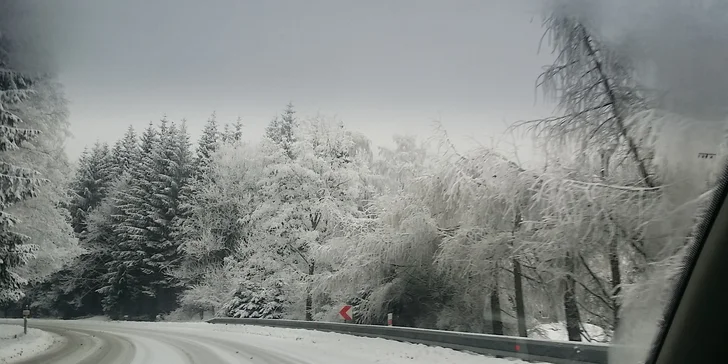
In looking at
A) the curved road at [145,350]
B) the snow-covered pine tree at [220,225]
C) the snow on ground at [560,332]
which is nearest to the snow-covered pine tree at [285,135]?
the snow-covered pine tree at [220,225]

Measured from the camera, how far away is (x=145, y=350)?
12797 mm

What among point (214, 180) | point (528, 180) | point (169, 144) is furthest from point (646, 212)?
point (214, 180)

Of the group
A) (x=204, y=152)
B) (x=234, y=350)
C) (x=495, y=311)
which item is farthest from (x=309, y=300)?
(x=495, y=311)

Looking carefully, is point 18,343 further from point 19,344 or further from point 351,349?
point 351,349

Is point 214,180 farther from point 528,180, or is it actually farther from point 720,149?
point 720,149

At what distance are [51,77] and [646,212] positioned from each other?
29.8 feet

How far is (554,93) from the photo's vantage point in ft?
33.8

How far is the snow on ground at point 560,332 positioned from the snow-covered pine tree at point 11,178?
9983 millimetres

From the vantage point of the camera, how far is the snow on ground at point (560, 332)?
10664mm

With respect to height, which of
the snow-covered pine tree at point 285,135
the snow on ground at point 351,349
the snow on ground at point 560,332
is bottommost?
the snow on ground at point 351,349

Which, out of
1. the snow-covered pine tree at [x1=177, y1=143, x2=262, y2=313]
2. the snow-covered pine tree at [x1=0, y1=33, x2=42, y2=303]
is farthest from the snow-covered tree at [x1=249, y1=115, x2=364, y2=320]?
the snow-covered pine tree at [x1=0, y1=33, x2=42, y2=303]

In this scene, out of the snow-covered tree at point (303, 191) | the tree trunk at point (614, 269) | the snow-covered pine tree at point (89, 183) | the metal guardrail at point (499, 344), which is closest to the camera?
the metal guardrail at point (499, 344)

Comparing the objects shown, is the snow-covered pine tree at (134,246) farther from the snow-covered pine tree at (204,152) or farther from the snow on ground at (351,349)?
the snow on ground at (351,349)

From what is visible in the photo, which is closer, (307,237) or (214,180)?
(307,237)
